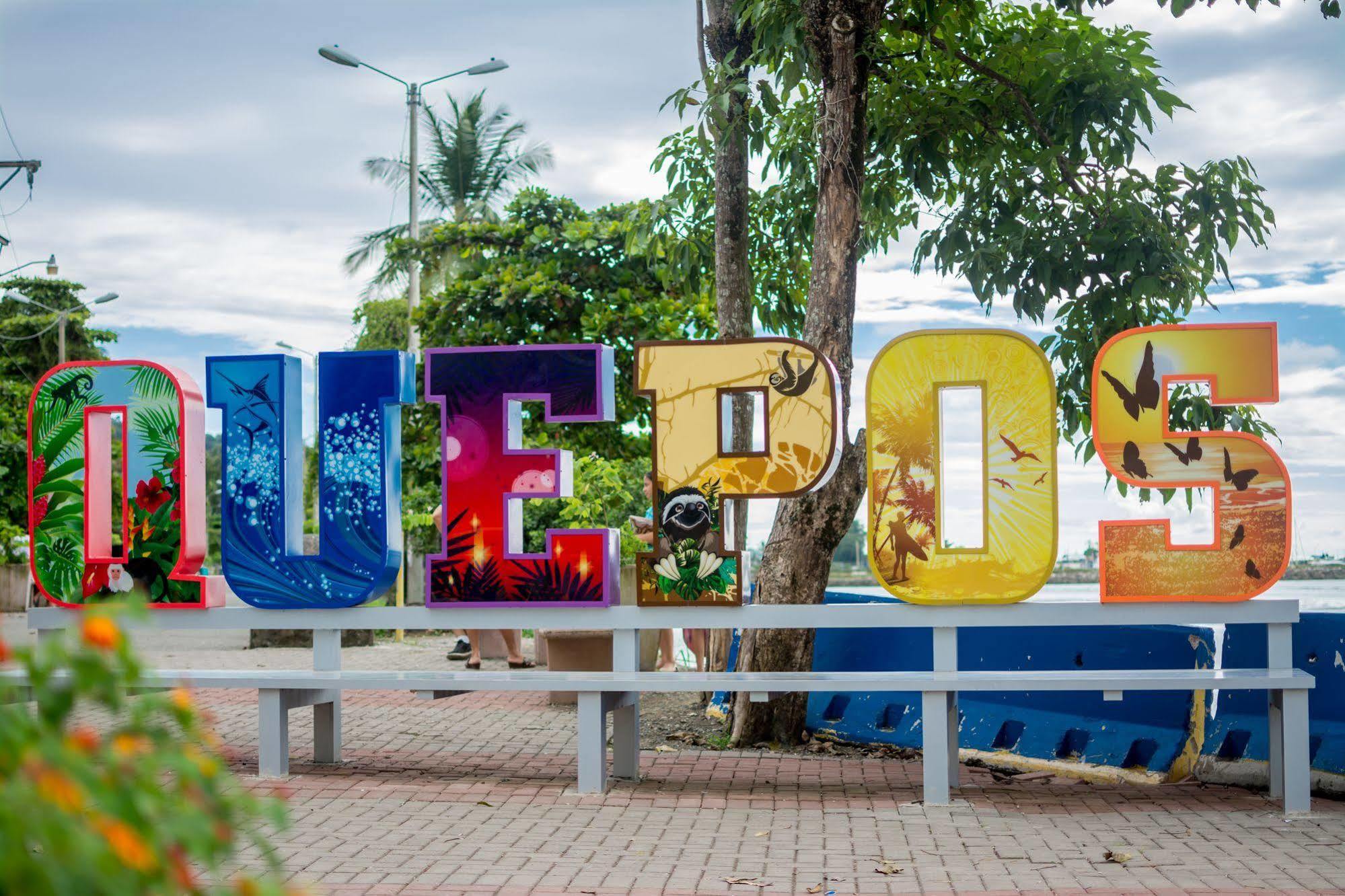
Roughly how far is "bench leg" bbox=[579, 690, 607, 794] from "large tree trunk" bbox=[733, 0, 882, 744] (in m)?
2.12

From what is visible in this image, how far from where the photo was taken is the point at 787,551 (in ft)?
32.5

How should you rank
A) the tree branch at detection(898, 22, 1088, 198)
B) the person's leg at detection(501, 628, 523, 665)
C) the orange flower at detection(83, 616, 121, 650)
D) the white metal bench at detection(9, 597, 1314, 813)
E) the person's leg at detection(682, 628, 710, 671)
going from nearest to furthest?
the orange flower at detection(83, 616, 121, 650), the white metal bench at detection(9, 597, 1314, 813), the tree branch at detection(898, 22, 1088, 198), the person's leg at detection(682, 628, 710, 671), the person's leg at detection(501, 628, 523, 665)

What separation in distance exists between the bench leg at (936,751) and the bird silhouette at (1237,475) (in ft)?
6.83

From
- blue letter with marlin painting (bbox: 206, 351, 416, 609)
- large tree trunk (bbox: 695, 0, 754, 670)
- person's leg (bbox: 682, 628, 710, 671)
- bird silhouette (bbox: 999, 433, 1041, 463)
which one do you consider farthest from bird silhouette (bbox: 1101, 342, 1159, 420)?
person's leg (bbox: 682, 628, 710, 671)

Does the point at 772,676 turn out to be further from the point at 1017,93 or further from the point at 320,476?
the point at 1017,93

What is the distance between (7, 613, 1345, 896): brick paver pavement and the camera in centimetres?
595

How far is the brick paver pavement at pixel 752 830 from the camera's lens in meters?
5.95

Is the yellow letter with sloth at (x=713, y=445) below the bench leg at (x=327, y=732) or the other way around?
the other way around

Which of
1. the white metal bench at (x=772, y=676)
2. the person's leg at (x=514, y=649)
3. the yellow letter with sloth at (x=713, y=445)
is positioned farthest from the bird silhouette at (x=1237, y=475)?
the person's leg at (x=514, y=649)

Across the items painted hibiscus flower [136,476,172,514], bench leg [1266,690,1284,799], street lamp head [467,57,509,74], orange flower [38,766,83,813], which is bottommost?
bench leg [1266,690,1284,799]

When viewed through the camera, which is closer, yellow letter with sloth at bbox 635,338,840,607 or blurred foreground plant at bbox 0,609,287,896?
blurred foreground plant at bbox 0,609,287,896

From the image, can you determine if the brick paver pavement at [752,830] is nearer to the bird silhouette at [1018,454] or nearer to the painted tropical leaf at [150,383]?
the bird silhouette at [1018,454]

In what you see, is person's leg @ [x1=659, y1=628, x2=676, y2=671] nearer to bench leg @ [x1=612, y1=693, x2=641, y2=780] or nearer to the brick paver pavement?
the brick paver pavement

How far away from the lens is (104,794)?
1766 millimetres
